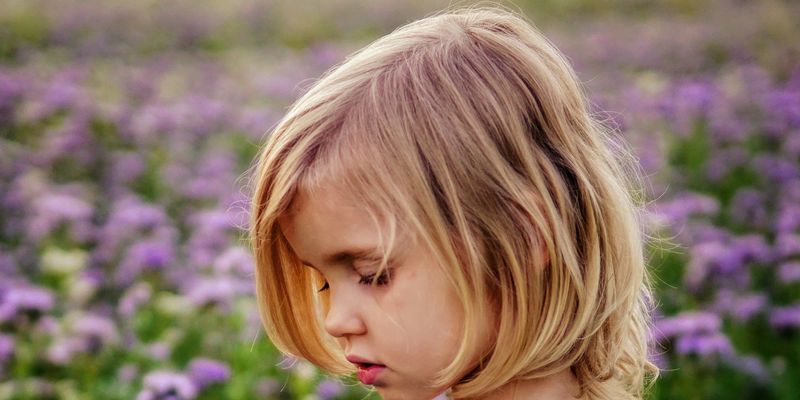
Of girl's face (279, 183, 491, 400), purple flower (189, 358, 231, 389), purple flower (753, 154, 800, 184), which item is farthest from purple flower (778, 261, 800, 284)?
girl's face (279, 183, 491, 400)

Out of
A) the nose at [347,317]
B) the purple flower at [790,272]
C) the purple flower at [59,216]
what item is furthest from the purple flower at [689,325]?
the purple flower at [59,216]

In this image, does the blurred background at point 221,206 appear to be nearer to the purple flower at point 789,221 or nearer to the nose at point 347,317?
the purple flower at point 789,221

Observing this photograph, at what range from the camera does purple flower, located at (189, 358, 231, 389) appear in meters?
2.41

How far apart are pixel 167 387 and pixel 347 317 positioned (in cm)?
92

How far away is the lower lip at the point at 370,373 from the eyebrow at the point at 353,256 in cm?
15

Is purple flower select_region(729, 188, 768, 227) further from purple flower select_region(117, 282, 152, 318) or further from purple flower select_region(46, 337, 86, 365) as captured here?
purple flower select_region(46, 337, 86, 365)

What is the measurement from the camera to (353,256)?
1.31 metres

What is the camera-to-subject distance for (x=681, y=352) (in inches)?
99.5

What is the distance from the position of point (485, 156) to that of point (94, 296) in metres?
2.15

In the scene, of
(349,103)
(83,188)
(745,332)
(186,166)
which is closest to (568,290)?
(349,103)

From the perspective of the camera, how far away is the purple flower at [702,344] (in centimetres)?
251

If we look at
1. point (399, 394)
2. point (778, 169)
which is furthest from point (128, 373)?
point (778, 169)

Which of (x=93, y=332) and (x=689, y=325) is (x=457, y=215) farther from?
(x=93, y=332)

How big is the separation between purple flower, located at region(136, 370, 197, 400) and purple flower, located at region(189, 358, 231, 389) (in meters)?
0.25
